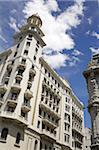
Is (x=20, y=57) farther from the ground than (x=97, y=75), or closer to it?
farther from the ground

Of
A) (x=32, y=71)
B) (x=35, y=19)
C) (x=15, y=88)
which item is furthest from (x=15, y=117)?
(x=35, y=19)

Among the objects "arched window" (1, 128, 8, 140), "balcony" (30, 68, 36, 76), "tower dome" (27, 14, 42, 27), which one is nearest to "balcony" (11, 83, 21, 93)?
"balcony" (30, 68, 36, 76)

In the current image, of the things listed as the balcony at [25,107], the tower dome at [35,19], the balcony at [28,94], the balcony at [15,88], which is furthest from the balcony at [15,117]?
the tower dome at [35,19]

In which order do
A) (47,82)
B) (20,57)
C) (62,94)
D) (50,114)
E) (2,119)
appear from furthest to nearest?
(62,94)
(47,82)
(50,114)
(20,57)
(2,119)

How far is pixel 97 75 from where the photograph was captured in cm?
2456

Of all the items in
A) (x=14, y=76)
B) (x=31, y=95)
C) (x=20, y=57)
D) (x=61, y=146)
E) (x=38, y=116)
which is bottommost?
(x=61, y=146)

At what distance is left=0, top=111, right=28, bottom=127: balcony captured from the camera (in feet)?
102

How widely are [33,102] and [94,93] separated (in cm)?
1718

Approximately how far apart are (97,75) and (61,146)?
24.0 meters

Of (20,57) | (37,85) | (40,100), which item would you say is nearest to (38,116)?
(40,100)

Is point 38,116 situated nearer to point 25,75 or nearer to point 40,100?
point 40,100

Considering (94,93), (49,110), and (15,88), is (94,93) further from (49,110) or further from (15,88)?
(49,110)

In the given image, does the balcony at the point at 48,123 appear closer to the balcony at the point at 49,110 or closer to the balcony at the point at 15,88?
the balcony at the point at 49,110

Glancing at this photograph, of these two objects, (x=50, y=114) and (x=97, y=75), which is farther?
(x=50, y=114)
